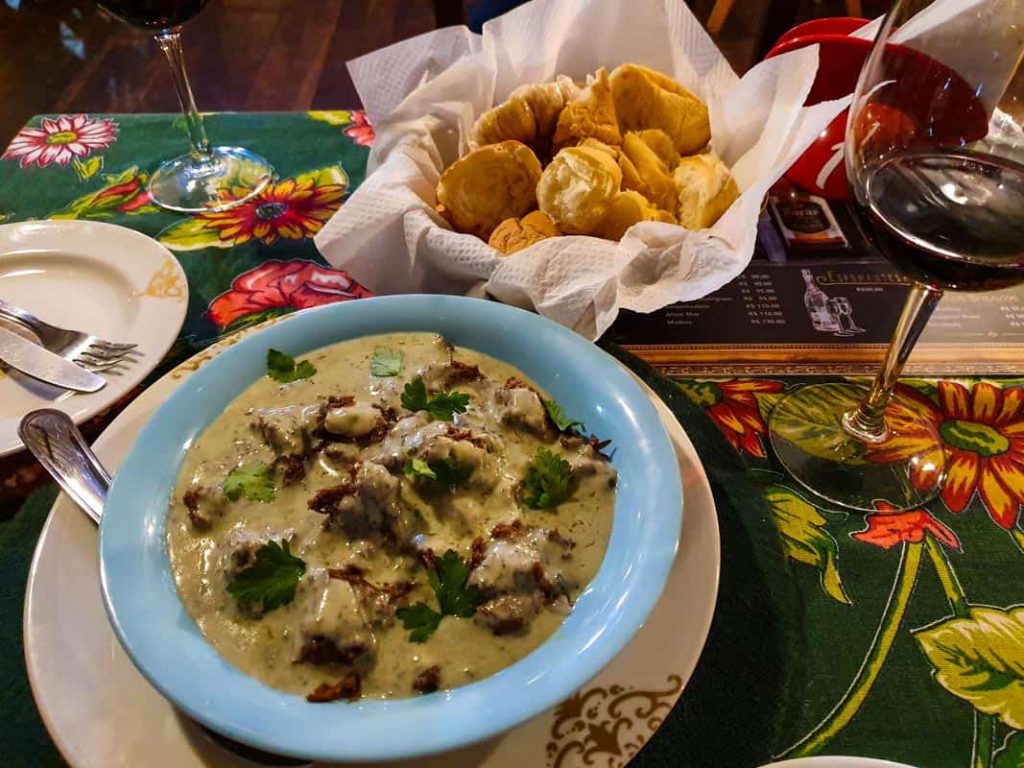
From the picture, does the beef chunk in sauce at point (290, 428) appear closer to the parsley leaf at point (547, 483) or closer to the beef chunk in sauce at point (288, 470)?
the beef chunk in sauce at point (288, 470)

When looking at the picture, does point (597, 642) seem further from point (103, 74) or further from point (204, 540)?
point (103, 74)

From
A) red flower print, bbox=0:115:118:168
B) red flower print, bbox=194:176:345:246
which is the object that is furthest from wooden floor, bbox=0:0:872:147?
red flower print, bbox=194:176:345:246

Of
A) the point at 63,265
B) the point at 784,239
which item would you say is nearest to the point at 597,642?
the point at 784,239

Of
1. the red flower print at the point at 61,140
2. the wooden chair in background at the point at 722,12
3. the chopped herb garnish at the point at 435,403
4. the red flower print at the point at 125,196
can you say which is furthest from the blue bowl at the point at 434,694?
the wooden chair in background at the point at 722,12

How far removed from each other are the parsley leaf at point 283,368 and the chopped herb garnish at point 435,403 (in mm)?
167

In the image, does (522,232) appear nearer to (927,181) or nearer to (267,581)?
(927,181)

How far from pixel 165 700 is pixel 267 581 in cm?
16

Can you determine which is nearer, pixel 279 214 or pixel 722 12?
pixel 279 214

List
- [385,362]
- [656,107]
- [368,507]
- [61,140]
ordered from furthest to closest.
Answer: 1. [61,140]
2. [656,107]
3. [385,362]
4. [368,507]

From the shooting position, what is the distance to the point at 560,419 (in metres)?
1.04

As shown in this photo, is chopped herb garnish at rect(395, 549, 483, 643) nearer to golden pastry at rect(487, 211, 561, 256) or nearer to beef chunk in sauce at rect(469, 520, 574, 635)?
beef chunk in sauce at rect(469, 520, 574, 635)

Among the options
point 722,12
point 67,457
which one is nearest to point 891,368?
point 67,457

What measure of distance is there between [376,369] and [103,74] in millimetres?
3893

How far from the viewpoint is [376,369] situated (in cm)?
113
